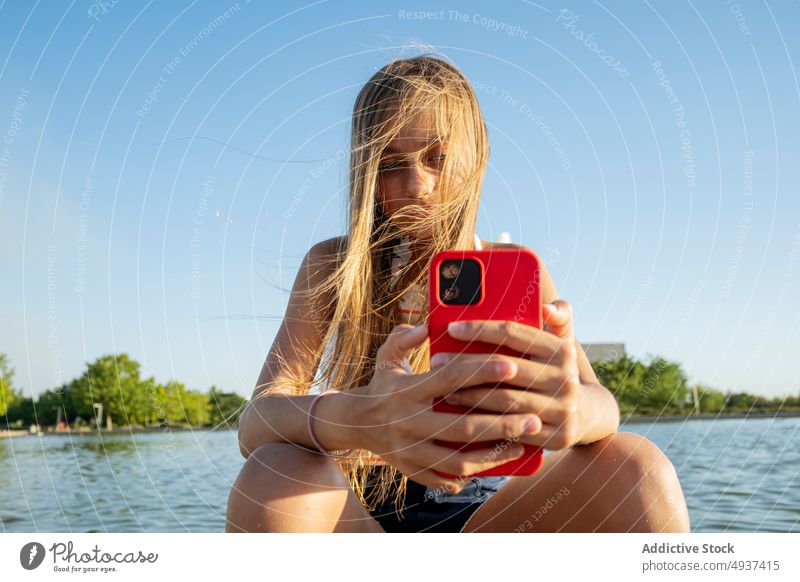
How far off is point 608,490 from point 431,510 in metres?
0.67

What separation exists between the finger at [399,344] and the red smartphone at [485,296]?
9 centimetres

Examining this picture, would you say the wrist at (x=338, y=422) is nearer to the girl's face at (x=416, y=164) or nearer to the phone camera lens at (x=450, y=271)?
the phone camera lens at (x=450, y=271)

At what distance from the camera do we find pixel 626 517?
186 centimetres

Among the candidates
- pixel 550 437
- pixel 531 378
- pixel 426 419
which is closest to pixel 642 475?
pixel 550 437

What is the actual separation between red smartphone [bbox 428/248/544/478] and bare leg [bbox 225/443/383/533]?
0.38 m

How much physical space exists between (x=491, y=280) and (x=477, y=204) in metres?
0.98

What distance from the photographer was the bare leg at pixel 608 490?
183cm

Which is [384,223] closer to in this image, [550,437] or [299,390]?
[299,390]

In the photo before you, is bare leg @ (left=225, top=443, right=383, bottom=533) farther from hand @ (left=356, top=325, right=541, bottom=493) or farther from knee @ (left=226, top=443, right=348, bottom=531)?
hand @ (left=356, top=325, right=541, bottom=493)

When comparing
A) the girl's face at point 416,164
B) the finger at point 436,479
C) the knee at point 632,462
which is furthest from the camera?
the girl's face at point 416,164

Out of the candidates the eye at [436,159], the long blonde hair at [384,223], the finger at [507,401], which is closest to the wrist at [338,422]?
the finger at [507,401]
